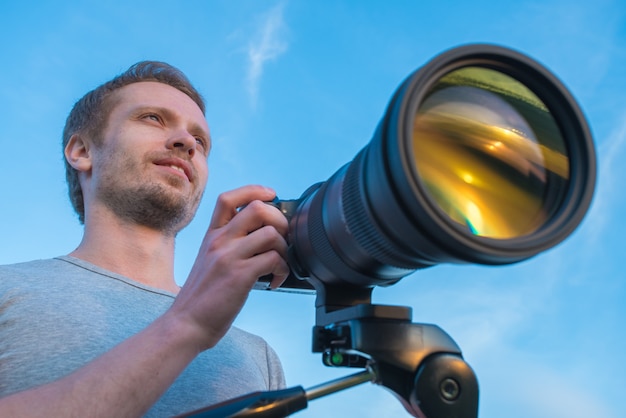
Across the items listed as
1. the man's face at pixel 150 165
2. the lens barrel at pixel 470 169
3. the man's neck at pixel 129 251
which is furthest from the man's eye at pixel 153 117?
the lens barrel at pixel 470 169

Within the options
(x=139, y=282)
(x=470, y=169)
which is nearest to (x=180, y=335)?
(x=470, y=169)

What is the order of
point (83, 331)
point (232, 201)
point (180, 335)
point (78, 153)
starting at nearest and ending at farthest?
point (180, 335) < point (232, 201) < point (83, 331) < point (78, 153)

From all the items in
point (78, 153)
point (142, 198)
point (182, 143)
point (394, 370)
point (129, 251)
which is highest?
point (78, 153)

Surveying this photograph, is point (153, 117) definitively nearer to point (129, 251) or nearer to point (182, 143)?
point (182, 143)

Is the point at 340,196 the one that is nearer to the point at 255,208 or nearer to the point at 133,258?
the point at 255,208

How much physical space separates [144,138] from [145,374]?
3.88 ft

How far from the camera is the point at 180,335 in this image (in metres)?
1.10

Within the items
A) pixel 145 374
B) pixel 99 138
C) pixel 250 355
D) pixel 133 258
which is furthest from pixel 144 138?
pixel 145 374

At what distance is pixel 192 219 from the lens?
226 cm

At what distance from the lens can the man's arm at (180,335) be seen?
103 cm

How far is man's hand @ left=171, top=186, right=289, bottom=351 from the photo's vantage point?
44.0 inches

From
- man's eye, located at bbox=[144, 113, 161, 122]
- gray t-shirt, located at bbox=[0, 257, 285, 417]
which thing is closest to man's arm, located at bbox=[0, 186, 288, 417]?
gray t-shirt, located at bbox=[0, 257, 285, 417]

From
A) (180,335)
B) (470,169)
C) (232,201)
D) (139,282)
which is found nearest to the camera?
(470,169)

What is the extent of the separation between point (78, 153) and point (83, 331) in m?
1.04
